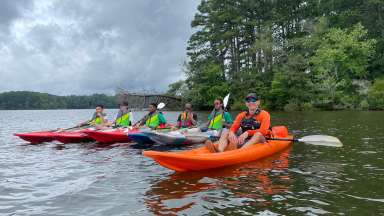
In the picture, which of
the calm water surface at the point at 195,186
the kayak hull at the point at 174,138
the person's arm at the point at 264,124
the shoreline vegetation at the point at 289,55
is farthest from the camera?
the shoreline vegetation at the point at 289,55

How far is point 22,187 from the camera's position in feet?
22.3

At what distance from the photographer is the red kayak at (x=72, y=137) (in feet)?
43.0

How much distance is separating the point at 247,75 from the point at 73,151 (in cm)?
3322

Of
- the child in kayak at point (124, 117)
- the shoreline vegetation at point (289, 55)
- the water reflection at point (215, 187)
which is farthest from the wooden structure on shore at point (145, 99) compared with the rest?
the water reflection at point (215, 187)

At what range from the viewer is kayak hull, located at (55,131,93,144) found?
13.1 m

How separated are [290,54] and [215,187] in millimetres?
36094

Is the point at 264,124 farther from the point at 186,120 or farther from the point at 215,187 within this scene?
the point at 186,120

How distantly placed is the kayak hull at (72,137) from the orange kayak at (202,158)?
6.34 m

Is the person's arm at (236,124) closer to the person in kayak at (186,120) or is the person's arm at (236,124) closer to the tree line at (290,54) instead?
the person in kayak at (186,120)

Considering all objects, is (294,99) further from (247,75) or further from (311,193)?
(311,193)

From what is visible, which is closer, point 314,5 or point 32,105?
point 314,5

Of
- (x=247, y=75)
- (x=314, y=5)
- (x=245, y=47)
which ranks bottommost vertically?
(x=247, y=75)

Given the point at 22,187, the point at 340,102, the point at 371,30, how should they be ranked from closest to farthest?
1. the point at 22,187
2. the point at 340,102
3. the point at 371,30

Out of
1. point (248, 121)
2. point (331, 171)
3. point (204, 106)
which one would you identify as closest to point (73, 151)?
point (248, 121)
